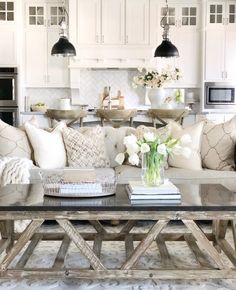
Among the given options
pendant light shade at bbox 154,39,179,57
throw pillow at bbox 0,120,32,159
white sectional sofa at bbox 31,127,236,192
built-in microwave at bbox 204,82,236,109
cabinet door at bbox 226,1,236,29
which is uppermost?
cabinet door at bbox 226,1,236,29

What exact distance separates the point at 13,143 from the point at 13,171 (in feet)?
1.70

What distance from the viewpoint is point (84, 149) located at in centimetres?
471

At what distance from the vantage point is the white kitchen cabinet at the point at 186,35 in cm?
873

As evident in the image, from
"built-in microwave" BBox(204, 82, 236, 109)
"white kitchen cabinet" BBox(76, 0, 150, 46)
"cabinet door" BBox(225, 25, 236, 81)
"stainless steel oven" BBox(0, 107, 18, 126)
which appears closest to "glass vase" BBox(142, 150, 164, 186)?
"stainless steel oven" BBox(0, 107, 18, 126)

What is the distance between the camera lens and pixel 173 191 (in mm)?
2893

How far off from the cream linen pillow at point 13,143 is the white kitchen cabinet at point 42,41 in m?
4.27

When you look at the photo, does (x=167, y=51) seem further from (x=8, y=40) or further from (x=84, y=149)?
(x=8, y=40)

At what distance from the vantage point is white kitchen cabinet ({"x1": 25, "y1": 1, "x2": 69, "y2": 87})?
8.76 m

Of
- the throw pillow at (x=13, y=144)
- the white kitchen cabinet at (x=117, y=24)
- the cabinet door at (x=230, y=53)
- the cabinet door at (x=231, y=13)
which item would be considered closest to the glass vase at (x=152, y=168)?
the throw pillow at (x=13, y=144)

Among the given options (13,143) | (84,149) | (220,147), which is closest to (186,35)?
(220,147)

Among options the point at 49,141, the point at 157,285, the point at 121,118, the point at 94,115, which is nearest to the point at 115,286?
the point at 157,285

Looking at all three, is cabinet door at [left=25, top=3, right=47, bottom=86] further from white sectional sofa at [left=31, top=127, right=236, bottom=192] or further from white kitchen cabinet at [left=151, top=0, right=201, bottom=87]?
white sectional sofa at [left=31, top=127, right=236, bottom=192]

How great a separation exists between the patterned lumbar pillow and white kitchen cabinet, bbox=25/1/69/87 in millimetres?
4231

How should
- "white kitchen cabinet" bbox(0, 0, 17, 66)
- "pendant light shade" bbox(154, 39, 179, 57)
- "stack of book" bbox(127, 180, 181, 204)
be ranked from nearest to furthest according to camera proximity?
"stack of book" bbox(127, 180, 181, 204) → "pendant light shade" bbox(154, 39, 179, 57) → "white kitchen cabinet" bbox(0, 0, 17, 66)
